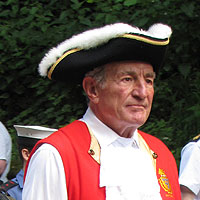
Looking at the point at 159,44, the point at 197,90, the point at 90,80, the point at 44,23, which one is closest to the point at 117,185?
the point at 90,80

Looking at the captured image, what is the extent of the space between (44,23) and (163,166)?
480cm

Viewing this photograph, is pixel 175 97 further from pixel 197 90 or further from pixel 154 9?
pixel 154 9

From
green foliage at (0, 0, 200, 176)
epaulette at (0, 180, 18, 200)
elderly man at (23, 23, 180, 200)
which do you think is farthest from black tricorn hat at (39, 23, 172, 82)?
green foliage at (0, 0, 200, 176)

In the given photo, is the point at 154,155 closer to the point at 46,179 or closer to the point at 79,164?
the point at 79,164

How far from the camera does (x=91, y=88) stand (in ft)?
8.72

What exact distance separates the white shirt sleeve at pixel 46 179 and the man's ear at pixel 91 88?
426 millimetres

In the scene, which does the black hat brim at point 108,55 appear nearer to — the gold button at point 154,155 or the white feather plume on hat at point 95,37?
the white feather plume on hat at point 95,37

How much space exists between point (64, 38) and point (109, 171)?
176 inches

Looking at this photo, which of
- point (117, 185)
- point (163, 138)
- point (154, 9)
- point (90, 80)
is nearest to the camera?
point (117, 185)

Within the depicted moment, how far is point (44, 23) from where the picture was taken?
722 cm

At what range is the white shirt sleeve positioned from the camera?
90.4 inches

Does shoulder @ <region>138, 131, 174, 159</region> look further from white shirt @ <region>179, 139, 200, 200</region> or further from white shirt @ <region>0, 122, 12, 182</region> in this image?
white shirt @ <region>0, 122, 12, 182</region>

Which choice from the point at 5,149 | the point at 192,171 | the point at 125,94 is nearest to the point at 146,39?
the point at 125,94

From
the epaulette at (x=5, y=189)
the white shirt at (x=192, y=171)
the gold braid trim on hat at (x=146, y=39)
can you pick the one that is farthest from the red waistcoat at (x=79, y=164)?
the epaulette at (x=5, y=189)
